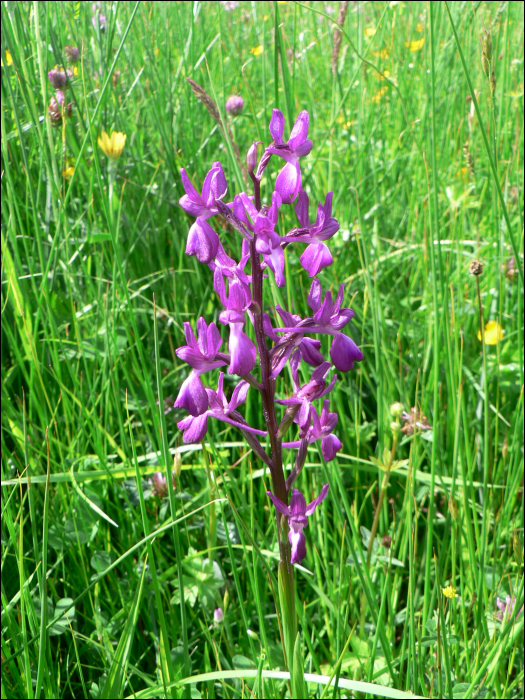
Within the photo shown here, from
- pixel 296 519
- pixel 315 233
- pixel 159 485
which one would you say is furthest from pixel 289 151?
pixel 159 485

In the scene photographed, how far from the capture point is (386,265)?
2119mm

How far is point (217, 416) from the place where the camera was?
0.89 m

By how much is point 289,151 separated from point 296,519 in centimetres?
55

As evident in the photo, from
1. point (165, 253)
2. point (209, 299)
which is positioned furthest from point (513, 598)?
point (165, 253)

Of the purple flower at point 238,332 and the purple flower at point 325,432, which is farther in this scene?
the purple flower at point 325,432

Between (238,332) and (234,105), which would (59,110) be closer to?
(234,105)

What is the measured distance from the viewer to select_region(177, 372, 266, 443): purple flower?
0.87 metres

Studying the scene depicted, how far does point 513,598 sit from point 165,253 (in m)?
1.58

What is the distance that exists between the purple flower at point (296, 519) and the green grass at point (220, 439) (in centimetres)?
6

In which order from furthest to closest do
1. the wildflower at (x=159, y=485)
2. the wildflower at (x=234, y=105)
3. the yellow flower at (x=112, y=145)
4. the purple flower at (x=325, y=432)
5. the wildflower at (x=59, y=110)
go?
the wildflower at (x=234, y=105), the yellow flower at (x=112, y=145), the wildflower at (x=59, y=110), the wildflower at (x=159, y=485), the purple flower at (x=325, y=432)

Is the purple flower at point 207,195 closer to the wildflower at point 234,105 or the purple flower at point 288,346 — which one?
the purple flower at point 288,346

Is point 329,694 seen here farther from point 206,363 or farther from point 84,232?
point 84,232

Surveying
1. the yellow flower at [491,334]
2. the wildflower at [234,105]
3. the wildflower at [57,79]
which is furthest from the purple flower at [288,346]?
the wildflower at [234,105]

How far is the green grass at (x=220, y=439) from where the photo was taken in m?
1.03
